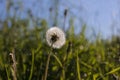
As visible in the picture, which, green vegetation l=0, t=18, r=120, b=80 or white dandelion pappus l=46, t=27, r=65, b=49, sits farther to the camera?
green vegetation l=0, t=18, r=120, b=80

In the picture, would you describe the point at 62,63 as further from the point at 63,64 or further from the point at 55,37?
the point at 55,37

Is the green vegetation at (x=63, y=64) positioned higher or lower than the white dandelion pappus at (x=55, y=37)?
lower

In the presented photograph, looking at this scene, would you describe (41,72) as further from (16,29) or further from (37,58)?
(16,29)

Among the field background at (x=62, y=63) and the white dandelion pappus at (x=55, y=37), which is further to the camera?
the field background at (x=62, y=63)

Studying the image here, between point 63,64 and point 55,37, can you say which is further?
point 63,64

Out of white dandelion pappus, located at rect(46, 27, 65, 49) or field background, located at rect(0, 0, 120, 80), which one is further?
field background, located at rect(0, 0, 120, 80)

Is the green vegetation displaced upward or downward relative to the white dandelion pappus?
downward

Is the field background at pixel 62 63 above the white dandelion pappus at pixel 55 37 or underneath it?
underneath

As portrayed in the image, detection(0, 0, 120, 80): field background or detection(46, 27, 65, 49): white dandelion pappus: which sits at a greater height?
detection(46, 27, 65, 49): white dandelion pappus

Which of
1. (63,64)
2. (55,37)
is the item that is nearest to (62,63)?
(63,64)

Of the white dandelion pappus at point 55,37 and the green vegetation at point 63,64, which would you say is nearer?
the white dandelion pappus at point 55,37

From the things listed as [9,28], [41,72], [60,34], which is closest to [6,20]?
[9,28]
